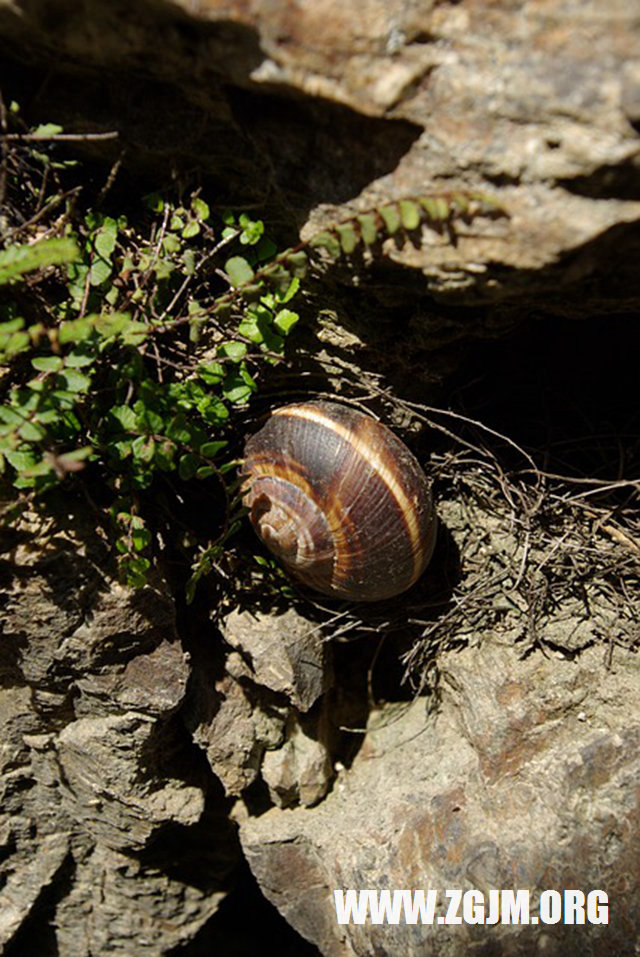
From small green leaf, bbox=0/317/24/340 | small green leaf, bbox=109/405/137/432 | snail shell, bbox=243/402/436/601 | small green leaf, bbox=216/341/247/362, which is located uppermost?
small green leaf, bbox=0/317/24/340

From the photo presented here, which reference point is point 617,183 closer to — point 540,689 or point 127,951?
point 540,689

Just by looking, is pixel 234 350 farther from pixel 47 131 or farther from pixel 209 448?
pixel 47 131

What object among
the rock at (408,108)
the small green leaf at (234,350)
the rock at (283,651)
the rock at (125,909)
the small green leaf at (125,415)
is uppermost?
the rock at (408,108)

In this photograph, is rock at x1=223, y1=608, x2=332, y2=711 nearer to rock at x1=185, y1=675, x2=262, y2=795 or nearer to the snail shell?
rock at x1=185, y1=675, x2=262, y2=795

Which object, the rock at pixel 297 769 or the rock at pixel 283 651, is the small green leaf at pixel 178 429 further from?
the rock at pixel 297 769

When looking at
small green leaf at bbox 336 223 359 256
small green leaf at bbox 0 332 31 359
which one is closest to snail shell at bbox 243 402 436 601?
small green leaf at bbox 336 223 359 256

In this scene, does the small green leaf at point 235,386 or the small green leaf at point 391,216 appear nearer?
the small green leaf at point 391,216

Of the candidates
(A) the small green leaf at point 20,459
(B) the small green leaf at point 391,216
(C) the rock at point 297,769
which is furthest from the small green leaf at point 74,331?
(C) the rock at point 297,769
